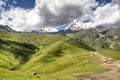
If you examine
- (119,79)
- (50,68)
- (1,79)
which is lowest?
(1,79)

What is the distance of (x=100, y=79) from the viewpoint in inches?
3024

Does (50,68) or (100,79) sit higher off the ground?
(50,68)

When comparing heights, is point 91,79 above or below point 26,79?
above

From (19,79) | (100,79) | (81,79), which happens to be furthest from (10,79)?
(100,79)

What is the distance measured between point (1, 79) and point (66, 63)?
155 metres

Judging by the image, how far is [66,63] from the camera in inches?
7825

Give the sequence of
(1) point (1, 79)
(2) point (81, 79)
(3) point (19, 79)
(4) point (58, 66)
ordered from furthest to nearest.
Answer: (4) point (58, 66)
(2) point (81, 79)
(3) point (19, 79)
(1) point (1, 79)

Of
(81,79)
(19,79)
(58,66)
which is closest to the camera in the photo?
(19,79)

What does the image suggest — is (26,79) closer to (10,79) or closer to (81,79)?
(10,79)

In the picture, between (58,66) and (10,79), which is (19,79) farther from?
(58,66)

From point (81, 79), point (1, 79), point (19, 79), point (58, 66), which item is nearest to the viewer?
point (1, 79)

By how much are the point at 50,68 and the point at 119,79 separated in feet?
409

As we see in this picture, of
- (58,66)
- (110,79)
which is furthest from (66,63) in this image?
(110,79)

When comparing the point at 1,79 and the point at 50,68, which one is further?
the point at 50,68
